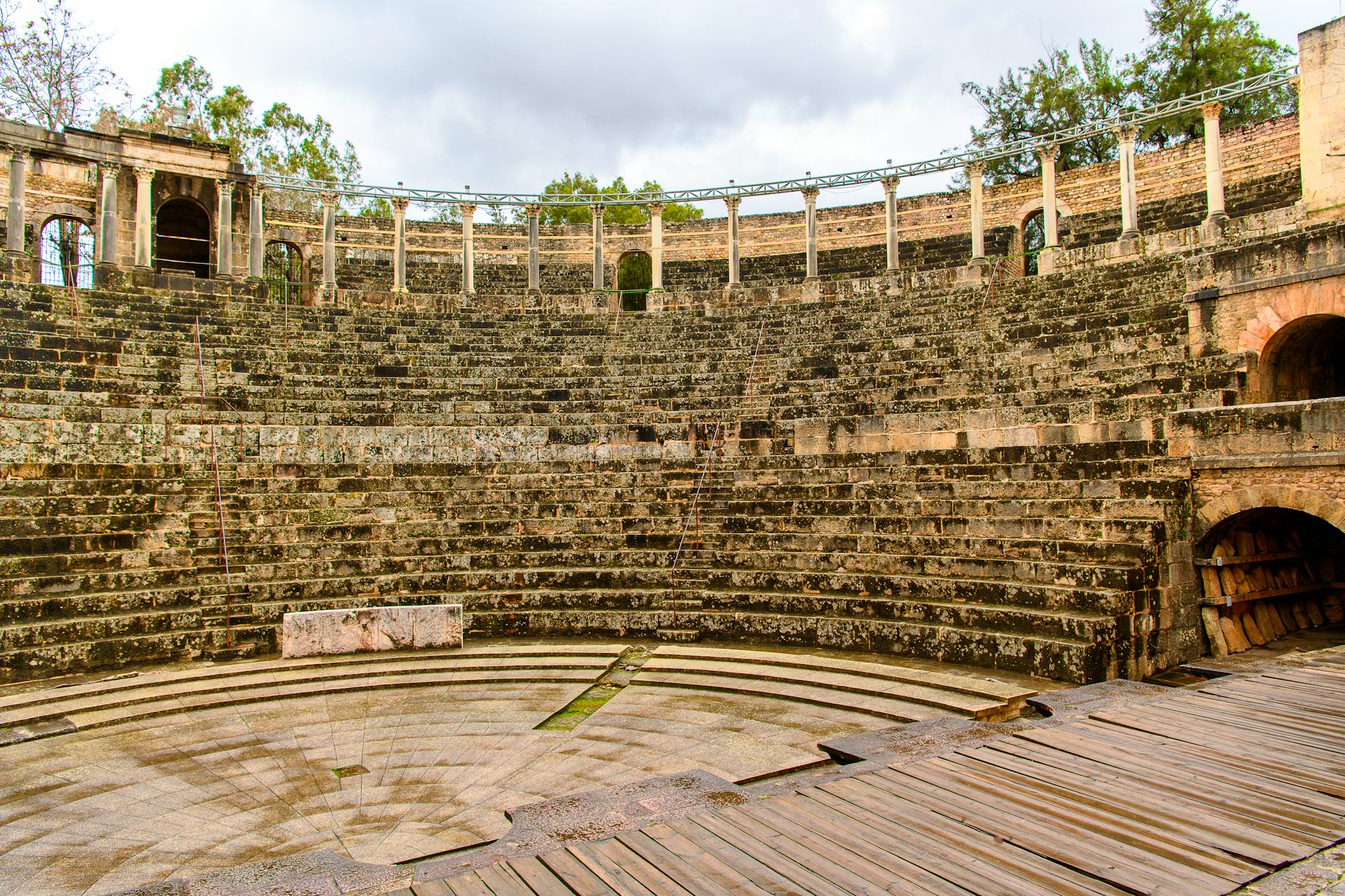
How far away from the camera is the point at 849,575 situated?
9.39 m

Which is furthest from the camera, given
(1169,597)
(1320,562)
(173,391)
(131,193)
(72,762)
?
(131,193)

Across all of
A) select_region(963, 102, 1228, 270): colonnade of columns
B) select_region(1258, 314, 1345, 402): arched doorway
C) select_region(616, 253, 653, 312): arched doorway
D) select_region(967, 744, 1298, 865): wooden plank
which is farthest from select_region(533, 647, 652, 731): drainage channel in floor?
select_region(616, 253, 653, 312): arched doorway

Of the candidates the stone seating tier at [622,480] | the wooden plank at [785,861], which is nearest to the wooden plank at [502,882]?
the wooden plank at [785,861]

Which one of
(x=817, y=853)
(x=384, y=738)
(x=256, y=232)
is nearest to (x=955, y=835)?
(x=817, y=853)

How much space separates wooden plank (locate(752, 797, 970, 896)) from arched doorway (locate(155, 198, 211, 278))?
24758 mm

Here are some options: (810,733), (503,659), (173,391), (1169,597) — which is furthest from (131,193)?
(1169,597)

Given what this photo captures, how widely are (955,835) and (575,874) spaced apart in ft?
6.10

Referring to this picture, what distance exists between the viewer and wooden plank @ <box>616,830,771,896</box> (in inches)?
144

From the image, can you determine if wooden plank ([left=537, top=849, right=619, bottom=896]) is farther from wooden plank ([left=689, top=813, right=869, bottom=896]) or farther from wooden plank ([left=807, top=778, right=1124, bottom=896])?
wooden plank ([left=807, top=778, right=1124, bottom=896])

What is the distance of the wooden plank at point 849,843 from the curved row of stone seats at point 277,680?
382cm

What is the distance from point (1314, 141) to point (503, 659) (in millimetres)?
15404

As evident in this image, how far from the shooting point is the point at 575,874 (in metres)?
3.82

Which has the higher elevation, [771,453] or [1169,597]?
[771,453]

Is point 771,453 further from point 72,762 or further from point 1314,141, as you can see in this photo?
point 1314,141
